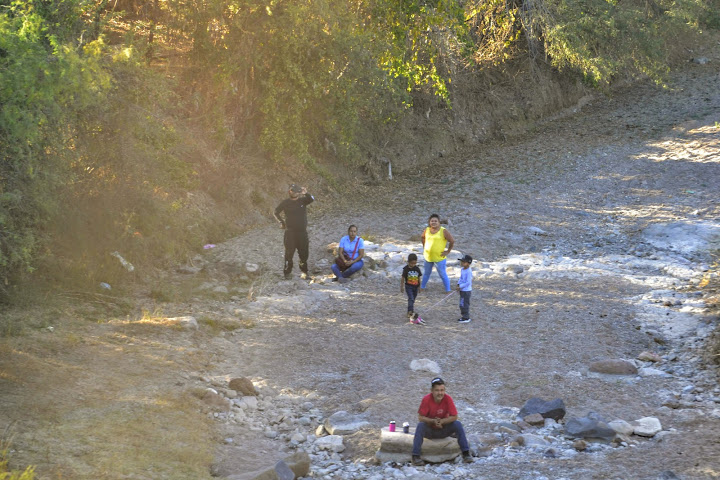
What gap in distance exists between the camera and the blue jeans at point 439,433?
24.0ft

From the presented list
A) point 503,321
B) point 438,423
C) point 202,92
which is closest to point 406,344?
point 503,321

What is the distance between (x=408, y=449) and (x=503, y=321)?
4.76 metres

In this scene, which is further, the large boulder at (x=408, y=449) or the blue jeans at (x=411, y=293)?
the blue jeans at (x=411, y=293)

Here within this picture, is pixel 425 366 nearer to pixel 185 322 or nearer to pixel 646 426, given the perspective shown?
pixel 646 426

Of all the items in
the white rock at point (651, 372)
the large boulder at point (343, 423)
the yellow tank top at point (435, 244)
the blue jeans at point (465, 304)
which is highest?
the yellow tank top at point (435, 244)

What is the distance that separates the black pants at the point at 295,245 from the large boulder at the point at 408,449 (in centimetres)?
612

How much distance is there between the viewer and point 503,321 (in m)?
11.8

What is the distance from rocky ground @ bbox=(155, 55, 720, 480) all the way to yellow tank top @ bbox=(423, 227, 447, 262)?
802 mm

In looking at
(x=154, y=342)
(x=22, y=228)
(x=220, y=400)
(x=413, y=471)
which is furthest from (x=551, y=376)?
(x=22, y=228)

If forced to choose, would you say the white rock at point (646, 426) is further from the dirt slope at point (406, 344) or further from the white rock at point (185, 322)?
the white rock at point (185, 322)

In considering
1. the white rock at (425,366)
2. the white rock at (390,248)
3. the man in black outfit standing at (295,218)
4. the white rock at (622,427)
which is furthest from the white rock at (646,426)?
the white rock at (390,248)

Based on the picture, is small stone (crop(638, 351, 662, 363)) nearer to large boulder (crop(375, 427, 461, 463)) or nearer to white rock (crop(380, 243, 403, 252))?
large boulder (crop(375, 427, 461, 463))

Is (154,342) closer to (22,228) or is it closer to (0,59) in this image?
(22,228)

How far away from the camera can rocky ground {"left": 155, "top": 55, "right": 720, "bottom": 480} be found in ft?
25.0
